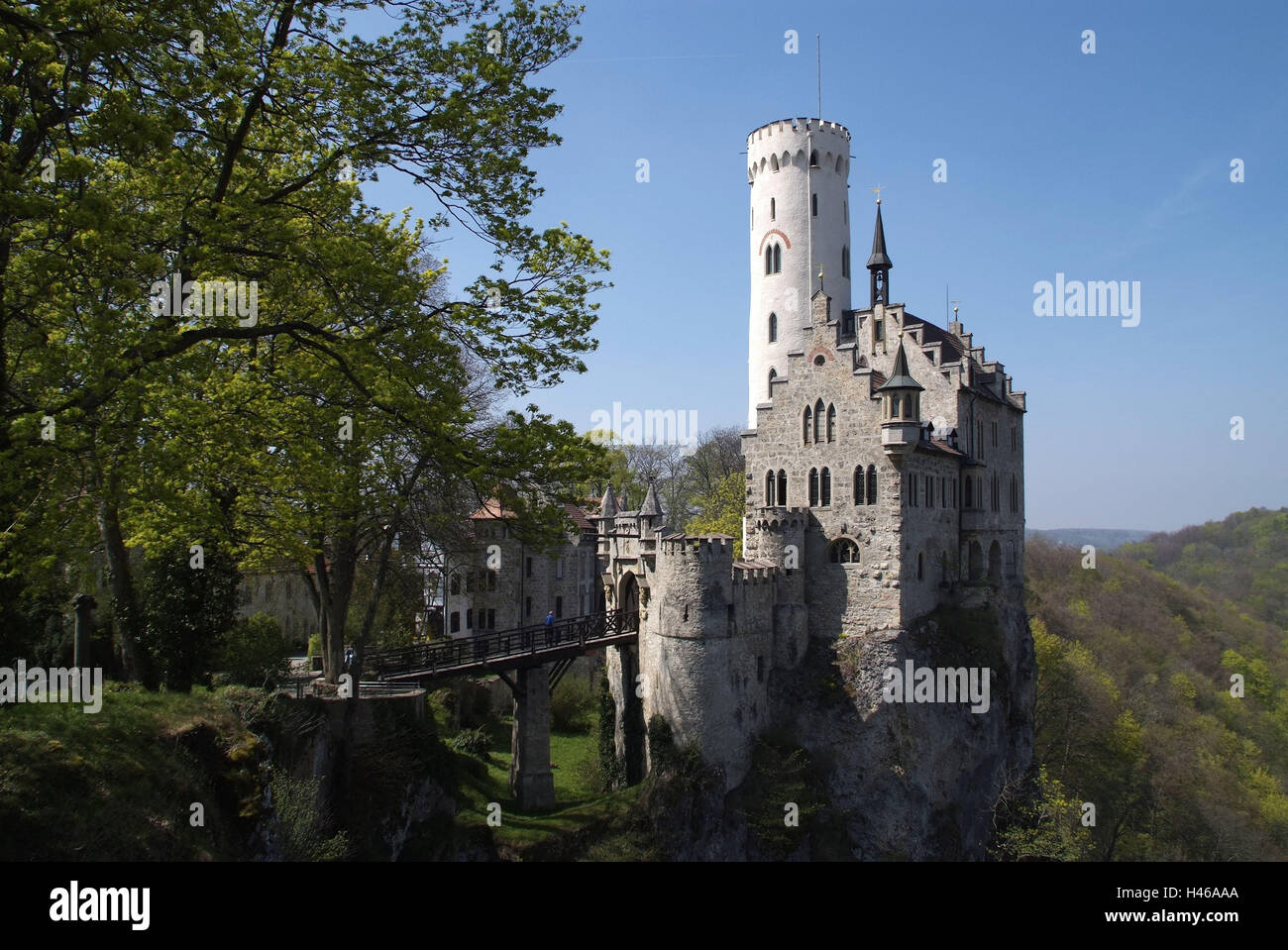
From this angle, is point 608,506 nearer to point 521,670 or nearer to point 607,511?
point 607,511

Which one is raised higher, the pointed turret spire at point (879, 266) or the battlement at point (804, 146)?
the battlement at point (804, 146)

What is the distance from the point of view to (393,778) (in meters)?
22.4

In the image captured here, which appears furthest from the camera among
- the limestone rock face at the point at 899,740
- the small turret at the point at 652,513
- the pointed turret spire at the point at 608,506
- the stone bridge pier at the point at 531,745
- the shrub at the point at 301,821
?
the pointed turret spire at the point at 608,506

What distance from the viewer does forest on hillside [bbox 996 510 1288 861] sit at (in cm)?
4309

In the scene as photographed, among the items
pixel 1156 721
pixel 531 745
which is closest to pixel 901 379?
pixel 531 745

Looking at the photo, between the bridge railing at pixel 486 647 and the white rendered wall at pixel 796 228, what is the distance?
15.2 meters

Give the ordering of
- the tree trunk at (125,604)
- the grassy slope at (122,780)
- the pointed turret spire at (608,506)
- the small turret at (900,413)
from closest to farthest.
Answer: the grassy slope at (122,780) < the tree trunk at (125,604) < the small turret at (900,413) < the pointed turret spire at (608,506)

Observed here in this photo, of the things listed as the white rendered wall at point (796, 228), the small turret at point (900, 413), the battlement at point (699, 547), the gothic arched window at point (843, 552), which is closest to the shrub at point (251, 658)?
the battlement at point (699, 547)

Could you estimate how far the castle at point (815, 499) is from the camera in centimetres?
2916

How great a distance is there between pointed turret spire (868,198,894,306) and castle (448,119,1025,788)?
7cm

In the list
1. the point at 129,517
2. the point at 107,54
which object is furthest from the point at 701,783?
the point at 107,54

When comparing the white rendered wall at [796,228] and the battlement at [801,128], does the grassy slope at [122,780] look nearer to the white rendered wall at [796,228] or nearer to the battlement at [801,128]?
the white rendered wall at [796,228]

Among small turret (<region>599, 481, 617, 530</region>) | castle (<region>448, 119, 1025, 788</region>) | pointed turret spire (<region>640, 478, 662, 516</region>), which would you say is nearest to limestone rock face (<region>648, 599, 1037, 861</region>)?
castle (<region>448, 119, 1025, 788</region>)
